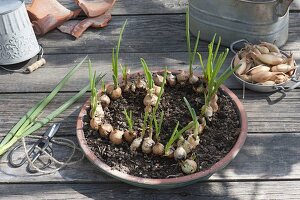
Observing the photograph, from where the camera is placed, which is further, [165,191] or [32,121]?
[32,121]

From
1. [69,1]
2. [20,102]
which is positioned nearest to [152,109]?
[20,102]

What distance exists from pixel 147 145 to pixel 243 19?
798 millimetres

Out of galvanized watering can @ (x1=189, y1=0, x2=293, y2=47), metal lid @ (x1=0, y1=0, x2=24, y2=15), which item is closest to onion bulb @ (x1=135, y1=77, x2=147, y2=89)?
galvanized watering can @ (x1=189, y1=0, x2=293, y2=47)

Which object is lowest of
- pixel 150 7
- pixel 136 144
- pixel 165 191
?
pixel 165 191

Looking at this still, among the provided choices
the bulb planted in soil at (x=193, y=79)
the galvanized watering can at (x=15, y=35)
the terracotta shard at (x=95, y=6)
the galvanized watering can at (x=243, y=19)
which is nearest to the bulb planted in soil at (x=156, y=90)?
the bulb planted in soil at (x=193, y=79)

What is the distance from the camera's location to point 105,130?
1692mm

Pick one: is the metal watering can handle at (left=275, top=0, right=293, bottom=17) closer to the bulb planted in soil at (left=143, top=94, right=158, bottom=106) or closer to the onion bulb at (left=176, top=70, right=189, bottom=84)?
the onion bulb at (left=176, top=70, right=189, bottom=84)

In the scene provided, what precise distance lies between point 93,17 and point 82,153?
36.8 inches

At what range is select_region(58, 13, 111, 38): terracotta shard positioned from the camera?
2355 mm

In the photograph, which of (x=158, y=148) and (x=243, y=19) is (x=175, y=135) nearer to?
(x=158, y=148)

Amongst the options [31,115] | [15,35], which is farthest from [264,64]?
[15,35]

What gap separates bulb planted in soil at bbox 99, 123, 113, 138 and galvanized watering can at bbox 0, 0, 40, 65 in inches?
25.6

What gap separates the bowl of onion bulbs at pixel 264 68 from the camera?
6.32ft

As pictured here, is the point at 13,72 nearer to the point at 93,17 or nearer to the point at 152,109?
the point at 93,17
